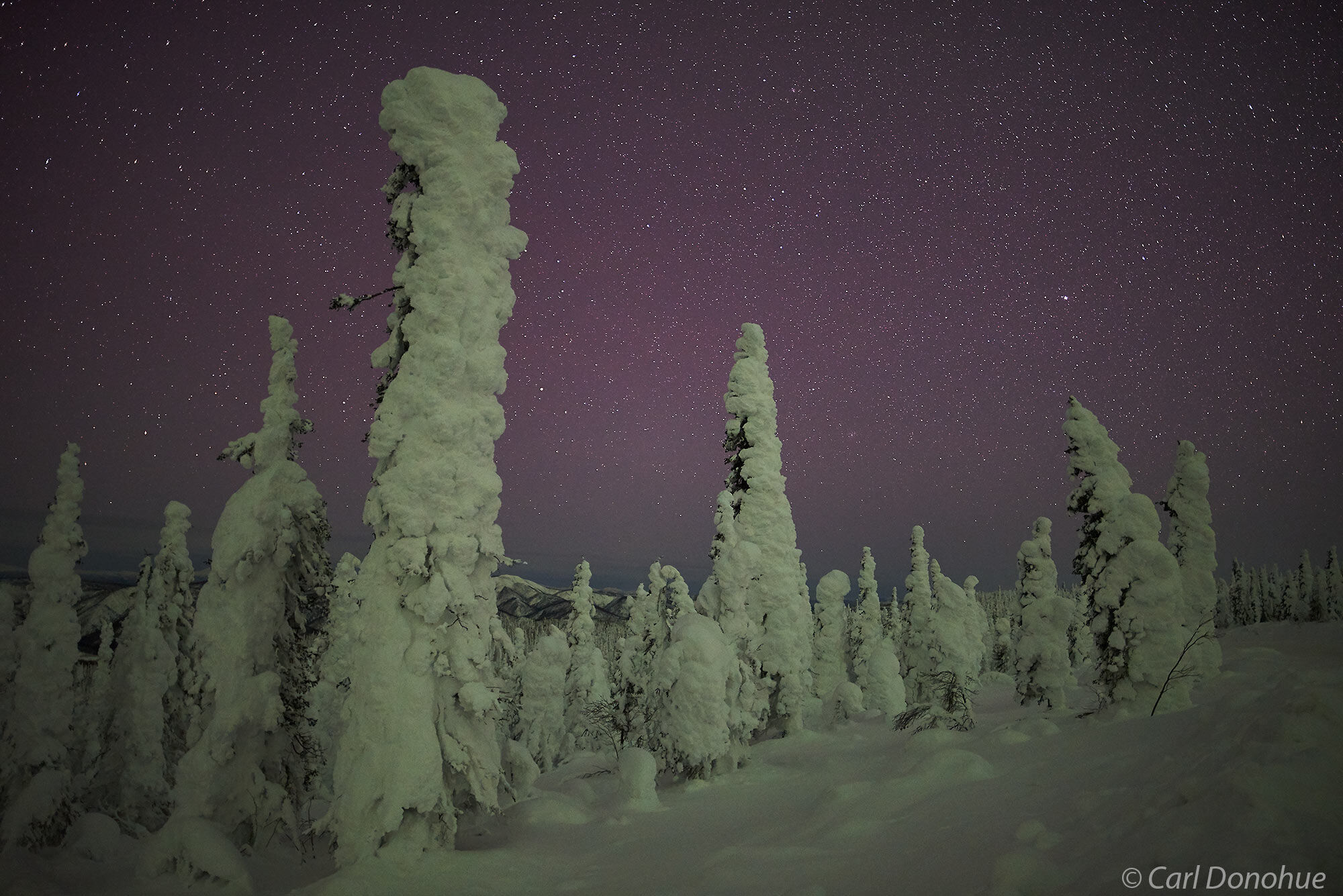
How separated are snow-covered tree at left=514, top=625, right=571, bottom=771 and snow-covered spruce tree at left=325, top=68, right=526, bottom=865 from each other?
91.1ft

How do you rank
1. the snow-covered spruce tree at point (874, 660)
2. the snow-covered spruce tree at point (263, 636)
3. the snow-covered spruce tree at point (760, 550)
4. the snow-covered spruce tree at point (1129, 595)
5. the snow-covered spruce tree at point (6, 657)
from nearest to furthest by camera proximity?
the snow-covered spruce tree at point (263, 636), the snow-covered spruce tree at point (1129, 595), the snow-covered spruce tree at point (6, 657), the snow-covered spruce tree at point (760, 550), the snow-covered spruce tree at point (874, 660)

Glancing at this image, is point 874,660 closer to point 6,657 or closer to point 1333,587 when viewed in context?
point 6,657

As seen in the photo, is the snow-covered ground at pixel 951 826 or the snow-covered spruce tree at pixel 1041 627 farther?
the snow-covered spruce tree at pixel 1041 627

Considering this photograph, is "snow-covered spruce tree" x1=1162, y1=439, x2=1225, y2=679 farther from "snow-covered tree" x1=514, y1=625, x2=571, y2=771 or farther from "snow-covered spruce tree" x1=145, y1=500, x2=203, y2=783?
"snow-covered spruce tree" x1=145, y1=500, x2=203, y2=783

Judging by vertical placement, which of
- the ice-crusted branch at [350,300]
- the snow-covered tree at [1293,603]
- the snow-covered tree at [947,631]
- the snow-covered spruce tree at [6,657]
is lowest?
the snow-covered tree at [1293,603]

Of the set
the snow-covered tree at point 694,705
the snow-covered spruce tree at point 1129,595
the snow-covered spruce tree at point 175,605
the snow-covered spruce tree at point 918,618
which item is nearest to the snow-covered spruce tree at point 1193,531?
the snow-covered spruce tree at point 1129,595

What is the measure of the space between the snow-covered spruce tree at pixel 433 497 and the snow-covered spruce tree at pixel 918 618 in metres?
37.4

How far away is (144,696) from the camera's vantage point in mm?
23344

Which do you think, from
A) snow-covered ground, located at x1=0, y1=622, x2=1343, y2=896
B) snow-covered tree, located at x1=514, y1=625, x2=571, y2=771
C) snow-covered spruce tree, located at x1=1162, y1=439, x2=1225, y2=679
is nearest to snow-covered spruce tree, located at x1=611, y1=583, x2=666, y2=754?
snow-covered ground, located at x1=0, y1=622, x2=1343, y2=896

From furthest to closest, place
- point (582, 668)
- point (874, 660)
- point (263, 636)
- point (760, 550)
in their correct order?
point (582, 668) → point (874, 660) → point (760, 550) → point (263, 636)

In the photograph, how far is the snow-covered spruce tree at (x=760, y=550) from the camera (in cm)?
2112

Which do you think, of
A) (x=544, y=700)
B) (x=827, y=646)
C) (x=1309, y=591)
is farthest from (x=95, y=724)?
(x=1309, y=591)

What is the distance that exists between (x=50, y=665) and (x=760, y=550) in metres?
24.4

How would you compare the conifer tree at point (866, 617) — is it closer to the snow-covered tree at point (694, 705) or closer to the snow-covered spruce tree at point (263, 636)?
the snow-covered tree at point (694, 705)
